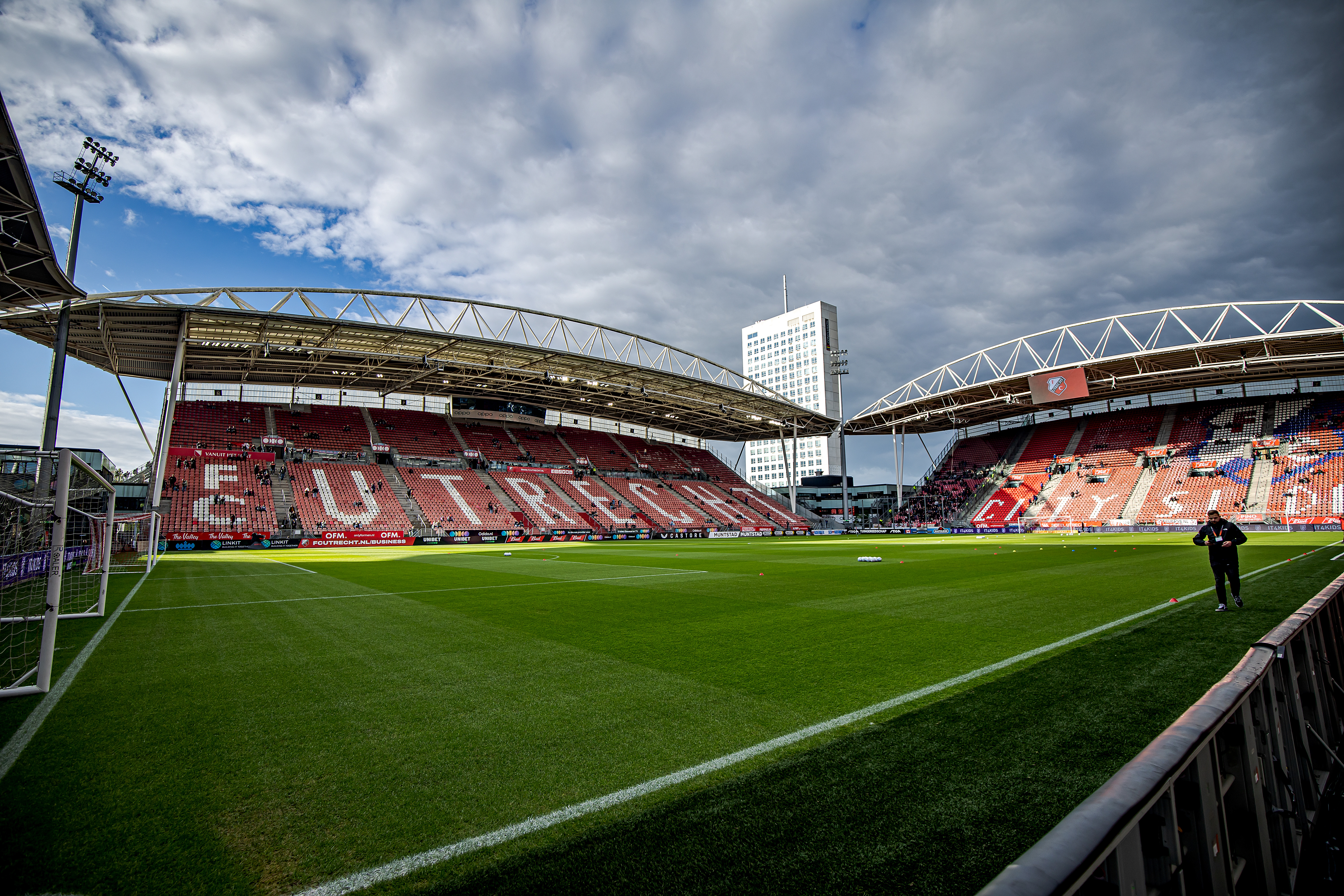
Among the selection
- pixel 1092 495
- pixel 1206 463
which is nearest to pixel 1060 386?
pixel 1092 495

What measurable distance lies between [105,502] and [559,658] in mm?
18619

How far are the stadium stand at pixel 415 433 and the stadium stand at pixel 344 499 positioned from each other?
13.8 ft

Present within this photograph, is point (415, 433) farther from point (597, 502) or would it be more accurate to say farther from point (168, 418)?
point (168, 418)

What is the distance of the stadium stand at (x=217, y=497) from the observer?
3209 cm

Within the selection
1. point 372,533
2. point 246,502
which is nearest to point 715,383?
point 372,533

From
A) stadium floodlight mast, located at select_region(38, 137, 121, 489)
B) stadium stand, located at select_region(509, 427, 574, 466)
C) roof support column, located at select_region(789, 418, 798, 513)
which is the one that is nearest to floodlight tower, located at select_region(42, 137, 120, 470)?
stadium floodlight mast, located at select_region(38, 137, 121, 489)

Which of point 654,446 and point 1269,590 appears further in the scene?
point 654,446

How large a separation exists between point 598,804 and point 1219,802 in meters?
2.54

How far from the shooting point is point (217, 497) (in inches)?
1332

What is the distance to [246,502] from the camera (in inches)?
1359

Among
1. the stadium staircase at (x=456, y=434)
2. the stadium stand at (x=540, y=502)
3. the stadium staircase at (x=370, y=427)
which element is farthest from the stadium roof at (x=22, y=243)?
the stadium staircase at (x=456, y=434)

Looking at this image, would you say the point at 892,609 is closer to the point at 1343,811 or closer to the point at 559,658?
the point at 559,658

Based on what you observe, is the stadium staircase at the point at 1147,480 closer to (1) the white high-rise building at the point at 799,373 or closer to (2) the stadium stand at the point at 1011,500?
(2) the stadium stand at the point at 1011,500

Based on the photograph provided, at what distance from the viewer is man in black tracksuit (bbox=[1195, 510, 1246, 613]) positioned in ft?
26.0
